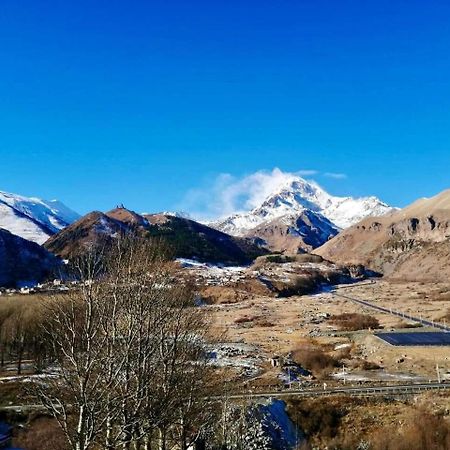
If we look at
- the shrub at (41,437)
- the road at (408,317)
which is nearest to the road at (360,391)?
the shrub at (41,437)

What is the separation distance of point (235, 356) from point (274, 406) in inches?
1349

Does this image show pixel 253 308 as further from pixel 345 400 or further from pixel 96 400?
pixel 96 400

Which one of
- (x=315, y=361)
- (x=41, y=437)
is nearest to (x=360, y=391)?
(x=315, y=361)

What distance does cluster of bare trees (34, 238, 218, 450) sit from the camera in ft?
59.3

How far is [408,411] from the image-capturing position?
1949 inches

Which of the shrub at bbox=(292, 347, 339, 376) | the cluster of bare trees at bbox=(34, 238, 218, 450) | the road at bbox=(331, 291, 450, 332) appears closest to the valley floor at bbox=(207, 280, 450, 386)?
the shrub at bbox=(292, 347, 339, 376)

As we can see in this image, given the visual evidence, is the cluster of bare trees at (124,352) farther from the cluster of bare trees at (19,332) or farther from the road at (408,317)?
the road at (408,317)

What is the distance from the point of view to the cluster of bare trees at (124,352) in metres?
18.1

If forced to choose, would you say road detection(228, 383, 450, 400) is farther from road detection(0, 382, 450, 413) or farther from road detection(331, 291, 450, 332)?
road detection(331, 291, 450, 332)

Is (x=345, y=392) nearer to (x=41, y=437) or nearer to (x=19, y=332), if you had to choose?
(x=41, y=437)

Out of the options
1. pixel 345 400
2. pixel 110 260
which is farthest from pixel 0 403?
pixel 110 260

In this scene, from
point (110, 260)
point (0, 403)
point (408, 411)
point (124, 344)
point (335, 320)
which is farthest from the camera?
point (335, 320)

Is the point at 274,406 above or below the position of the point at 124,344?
below

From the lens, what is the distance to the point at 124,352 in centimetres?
2064
